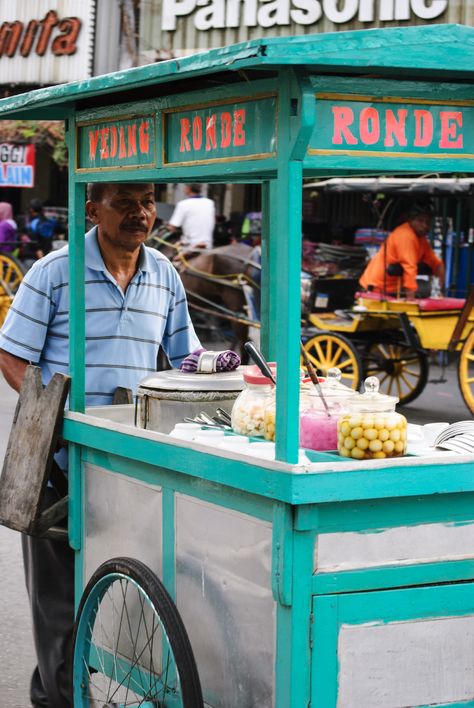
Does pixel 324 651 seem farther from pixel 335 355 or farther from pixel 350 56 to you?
pixel 335 355

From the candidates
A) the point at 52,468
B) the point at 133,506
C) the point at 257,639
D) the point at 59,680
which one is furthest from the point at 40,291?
the point at 257,639

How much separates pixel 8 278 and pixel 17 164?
2.08 metres

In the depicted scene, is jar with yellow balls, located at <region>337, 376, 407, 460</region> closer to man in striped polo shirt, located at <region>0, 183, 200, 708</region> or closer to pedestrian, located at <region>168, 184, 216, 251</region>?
man in striped polo shirt, located at <region>0, 183, 200, 708</region>

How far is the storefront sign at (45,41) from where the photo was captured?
16609 mm

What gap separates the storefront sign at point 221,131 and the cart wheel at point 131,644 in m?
1.11

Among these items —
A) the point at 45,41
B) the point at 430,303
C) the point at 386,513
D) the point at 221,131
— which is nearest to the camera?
the point at 386,513

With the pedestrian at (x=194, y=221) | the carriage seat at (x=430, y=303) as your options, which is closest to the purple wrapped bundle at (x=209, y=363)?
the carriage seat at (x=430, y=303)

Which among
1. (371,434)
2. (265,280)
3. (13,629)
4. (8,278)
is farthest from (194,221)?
(371,434)

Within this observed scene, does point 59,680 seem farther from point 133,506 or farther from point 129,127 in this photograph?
point 129,127

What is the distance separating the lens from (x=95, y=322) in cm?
402

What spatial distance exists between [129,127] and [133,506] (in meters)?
Answer: 1.10

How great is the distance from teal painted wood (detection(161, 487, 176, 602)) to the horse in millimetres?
9102

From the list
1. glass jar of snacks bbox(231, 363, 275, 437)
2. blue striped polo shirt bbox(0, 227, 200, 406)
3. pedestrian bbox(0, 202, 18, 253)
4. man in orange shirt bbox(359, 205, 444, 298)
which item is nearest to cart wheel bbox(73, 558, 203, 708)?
glass jar of snacks bbox(231, 363, 275, 437)

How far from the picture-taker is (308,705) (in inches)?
107
